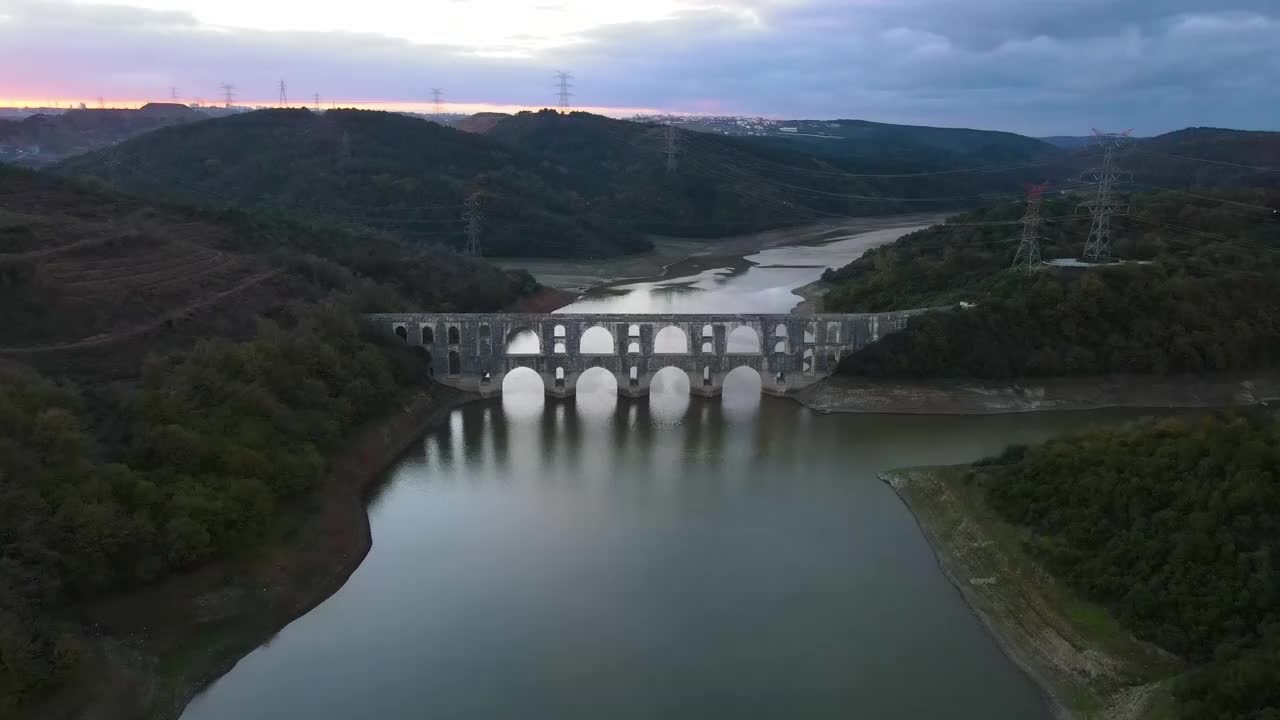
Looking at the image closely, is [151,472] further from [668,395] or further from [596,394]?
[668,395]

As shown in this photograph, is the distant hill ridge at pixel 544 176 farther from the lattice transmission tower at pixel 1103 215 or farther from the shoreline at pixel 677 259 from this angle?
the lattice transmission tower at pixel 1103 215

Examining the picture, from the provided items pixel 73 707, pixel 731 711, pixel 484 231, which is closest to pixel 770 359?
pixel 731 711

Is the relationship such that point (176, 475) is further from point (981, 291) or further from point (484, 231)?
point (484, 231)

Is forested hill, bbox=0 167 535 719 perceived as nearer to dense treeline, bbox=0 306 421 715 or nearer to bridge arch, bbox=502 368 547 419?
dense treeline, bbox=0 306 421 715

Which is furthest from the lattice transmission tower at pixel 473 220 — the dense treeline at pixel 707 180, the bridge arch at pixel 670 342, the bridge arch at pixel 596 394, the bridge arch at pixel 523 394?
the bridge arch at pixel 596 394

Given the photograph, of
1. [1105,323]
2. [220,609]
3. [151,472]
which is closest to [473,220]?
[1105,323]

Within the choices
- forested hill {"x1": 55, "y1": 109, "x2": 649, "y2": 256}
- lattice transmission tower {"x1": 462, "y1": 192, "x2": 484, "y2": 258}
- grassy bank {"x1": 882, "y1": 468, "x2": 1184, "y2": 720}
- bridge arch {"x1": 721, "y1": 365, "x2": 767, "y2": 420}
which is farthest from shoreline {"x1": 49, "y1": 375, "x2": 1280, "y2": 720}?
forested hill {"x1": 55, "y1": 109, "x2": 649, "y2": 256}
